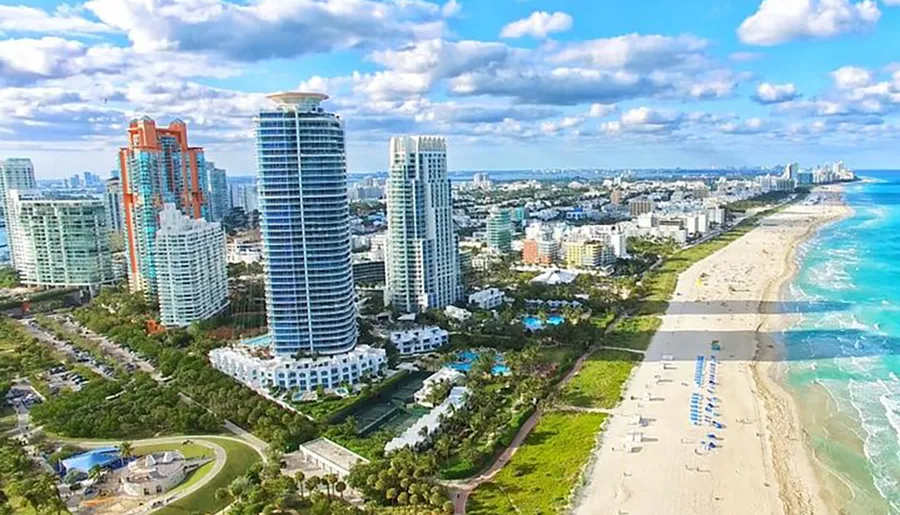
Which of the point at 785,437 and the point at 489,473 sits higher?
the point at 489,473

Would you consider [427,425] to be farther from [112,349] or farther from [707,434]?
[112,349]

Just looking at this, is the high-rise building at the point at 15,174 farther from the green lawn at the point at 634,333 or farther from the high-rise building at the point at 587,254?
the green lawn at the point at 634,333

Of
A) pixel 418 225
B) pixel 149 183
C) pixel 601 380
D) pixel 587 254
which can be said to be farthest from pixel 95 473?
pixel 587 254

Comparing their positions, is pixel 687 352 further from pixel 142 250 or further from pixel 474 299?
pixel 142 250

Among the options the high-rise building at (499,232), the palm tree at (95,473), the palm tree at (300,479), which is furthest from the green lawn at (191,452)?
the high-rise building at (499,232)

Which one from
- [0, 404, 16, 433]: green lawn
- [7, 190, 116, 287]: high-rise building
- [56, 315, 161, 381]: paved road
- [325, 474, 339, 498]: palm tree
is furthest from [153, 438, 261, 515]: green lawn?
[7, 190, 116, 287]: high-rise building

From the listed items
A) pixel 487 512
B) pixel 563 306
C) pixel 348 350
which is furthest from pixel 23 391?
pixel 563 306
